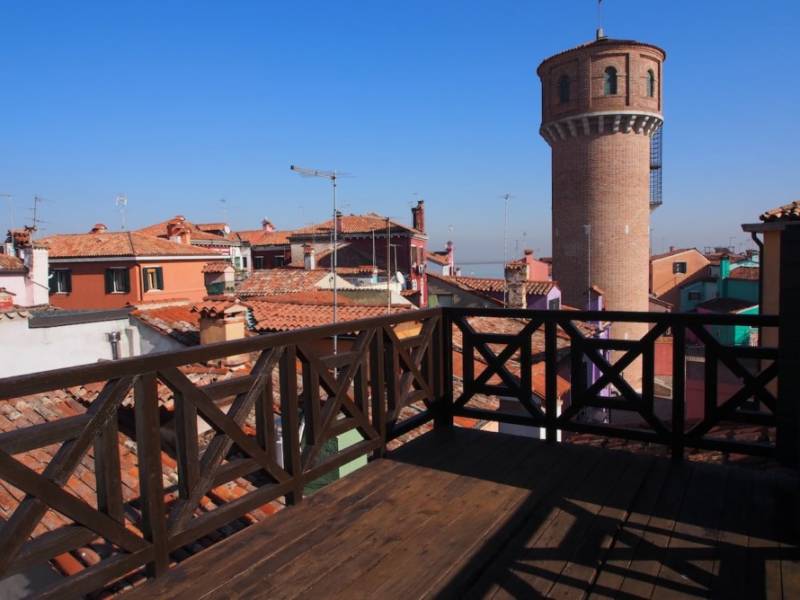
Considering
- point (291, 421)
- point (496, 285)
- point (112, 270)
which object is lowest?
point (496, 285)

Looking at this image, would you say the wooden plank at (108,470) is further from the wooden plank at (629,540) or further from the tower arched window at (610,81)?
the tower arched window at (610,81)

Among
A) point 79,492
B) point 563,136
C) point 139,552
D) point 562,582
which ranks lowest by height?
point 79,492

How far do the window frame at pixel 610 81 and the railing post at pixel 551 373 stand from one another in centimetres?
2940

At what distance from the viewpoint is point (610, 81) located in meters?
30.3

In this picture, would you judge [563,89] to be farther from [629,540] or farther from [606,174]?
[629,540]

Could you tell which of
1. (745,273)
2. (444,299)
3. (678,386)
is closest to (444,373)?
(678,386)

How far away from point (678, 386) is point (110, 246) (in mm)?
29493

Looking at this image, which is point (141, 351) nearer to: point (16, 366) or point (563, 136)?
point (16, 366)

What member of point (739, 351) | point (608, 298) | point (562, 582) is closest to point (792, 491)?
point (739, 351)

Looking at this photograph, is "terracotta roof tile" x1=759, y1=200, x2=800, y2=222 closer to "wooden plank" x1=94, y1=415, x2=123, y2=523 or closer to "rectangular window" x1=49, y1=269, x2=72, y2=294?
"wooden plank" x1=94, y1=415, x2=123, y2=523

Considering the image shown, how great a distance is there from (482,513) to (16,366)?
40.3ft

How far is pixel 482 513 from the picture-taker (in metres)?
3.20

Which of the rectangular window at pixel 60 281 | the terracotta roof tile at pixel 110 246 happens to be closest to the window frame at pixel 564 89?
the terracotta roof tile at pixel 110 246

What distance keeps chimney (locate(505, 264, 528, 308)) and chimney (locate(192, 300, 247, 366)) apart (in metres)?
11.5
